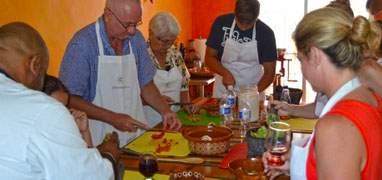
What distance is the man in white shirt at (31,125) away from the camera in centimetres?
133

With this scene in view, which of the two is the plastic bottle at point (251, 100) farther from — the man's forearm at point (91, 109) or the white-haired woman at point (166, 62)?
the man's forearm at point (91, 109)

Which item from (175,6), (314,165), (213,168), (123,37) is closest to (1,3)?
(123,37)

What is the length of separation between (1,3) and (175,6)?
3.80 meters

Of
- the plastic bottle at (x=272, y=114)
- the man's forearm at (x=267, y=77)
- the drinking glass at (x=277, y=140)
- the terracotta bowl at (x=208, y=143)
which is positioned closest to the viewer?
the drinking glass at (x=277, y=140)

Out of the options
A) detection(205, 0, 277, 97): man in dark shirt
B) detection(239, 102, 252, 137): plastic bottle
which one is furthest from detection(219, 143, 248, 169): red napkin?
detection(205, 0, 277, 97): man in dark shirt

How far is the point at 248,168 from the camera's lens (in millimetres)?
1979

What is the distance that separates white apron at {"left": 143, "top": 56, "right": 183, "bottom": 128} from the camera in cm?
339

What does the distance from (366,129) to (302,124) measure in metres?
1.48

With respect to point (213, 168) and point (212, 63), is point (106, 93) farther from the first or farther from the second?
point (212, 63)

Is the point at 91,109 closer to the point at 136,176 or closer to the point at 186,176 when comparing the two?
the point at 136,176

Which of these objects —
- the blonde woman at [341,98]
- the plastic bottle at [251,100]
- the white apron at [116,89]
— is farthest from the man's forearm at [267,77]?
the blonde woman at [341,98]

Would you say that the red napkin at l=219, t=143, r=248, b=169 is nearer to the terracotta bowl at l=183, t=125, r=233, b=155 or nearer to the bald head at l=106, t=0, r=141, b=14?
the terracotta bowl at l=183, t=125, r=233, b=155

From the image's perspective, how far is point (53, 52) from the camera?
3834 mm

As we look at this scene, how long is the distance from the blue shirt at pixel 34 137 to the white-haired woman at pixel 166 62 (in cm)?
191
